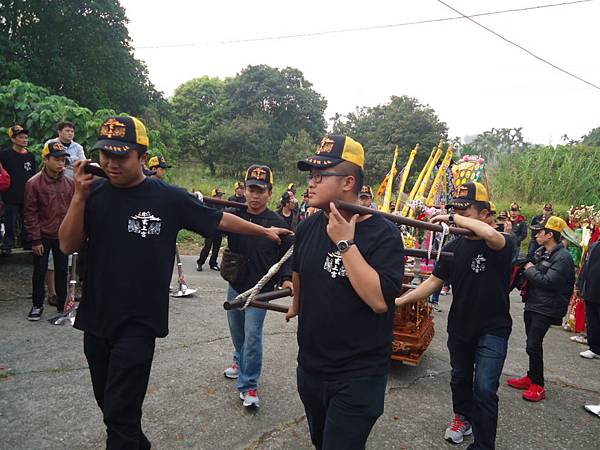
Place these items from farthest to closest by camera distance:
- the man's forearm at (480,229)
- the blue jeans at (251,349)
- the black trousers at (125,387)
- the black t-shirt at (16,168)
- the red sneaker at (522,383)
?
the black t-shirt at (16,168) < the red sneaker at (522,383) < the blue jeans at (251,349) < the man's forearm at (480,229) < the black trousers at (125,387)

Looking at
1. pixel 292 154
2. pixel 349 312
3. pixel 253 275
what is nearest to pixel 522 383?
pixel 253 275

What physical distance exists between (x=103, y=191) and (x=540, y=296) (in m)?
4.30

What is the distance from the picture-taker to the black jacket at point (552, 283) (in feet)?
15.2

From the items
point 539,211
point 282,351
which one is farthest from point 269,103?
point 282,351

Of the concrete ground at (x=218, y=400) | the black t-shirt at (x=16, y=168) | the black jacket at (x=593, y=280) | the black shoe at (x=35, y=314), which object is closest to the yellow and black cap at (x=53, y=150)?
the black t-shirt at (x=16, y=168)

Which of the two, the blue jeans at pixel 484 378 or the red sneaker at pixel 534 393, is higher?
the blue jeans at pixel 484 378

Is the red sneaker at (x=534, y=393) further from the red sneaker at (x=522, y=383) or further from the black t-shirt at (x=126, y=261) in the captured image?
the black t-shirt at (x=126, y=261)

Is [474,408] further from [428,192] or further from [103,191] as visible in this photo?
A: [428,192]

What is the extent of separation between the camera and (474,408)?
3.39 m

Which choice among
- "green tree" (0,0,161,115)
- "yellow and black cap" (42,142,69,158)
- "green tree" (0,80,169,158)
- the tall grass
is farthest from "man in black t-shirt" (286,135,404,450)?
the tall grass

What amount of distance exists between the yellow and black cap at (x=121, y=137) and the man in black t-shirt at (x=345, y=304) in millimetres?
955

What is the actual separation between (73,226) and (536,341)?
4.43 meters

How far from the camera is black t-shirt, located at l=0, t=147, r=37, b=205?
659 cm

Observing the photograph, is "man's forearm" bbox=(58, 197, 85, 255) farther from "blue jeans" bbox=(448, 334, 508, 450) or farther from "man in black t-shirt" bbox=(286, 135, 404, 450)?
"blue jeans" bbox=(448, 334, 508, 450)
